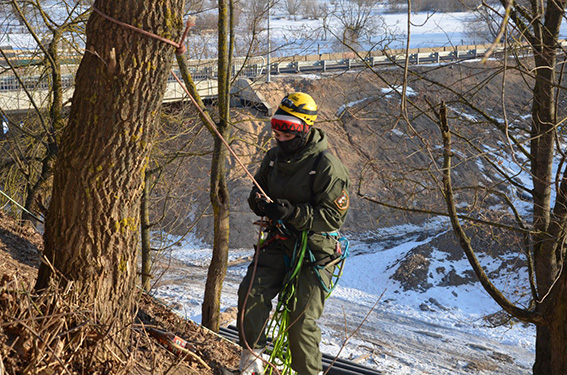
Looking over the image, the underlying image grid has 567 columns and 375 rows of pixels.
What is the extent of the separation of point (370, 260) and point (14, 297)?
14.0m

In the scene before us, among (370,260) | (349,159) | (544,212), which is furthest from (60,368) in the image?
(349,159)

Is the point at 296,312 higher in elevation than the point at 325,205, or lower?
lower

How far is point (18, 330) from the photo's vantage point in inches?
99.8

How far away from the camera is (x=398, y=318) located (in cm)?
1253

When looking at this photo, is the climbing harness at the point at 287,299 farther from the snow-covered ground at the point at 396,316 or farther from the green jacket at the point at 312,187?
the snow-covered ground at the point at 396,316

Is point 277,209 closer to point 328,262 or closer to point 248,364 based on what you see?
point 328,262

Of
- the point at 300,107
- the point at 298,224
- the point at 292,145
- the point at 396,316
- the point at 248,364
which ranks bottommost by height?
the point at 396,316

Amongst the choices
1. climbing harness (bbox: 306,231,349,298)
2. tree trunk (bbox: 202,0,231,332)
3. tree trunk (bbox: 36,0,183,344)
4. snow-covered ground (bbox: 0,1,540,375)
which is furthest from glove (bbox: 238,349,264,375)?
snow-covered ground (bbox: 0,1,540,375)

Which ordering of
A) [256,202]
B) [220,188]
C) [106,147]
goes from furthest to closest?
[220,188], [256,202], [106,147]

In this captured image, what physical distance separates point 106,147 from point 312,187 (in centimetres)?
142

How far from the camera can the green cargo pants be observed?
12.2 feet

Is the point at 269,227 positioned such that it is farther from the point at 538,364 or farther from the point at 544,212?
the point at 538,364

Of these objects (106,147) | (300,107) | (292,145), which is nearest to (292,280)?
(292,145)

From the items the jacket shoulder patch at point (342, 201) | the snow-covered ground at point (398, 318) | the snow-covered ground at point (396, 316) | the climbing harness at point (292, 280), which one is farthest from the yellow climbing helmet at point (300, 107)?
the snow-covered ground at point (398, 318)
